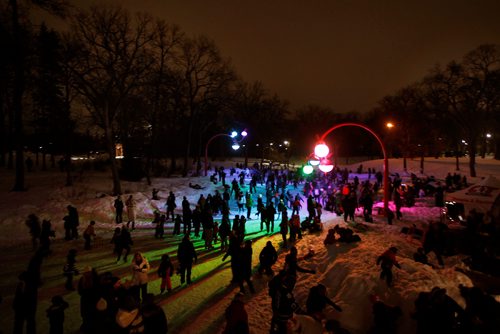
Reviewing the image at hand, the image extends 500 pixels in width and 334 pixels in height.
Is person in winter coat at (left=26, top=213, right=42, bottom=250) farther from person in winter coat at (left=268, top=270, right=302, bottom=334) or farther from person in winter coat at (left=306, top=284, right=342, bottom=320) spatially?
person in winter coat at (left=306, top=284, right=342, bottom=320)

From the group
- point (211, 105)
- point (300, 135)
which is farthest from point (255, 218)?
point (300, 135)

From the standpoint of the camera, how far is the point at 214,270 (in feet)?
36.1

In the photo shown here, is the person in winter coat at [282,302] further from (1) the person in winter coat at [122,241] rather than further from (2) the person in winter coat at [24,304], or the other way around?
(1) the person in winter coat at [122,241]

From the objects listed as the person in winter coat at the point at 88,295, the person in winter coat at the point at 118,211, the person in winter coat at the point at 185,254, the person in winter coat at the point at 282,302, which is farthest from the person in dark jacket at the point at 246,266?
the person in winter coat at the point at 118,211

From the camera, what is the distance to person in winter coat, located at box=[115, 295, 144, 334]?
17.5 ft

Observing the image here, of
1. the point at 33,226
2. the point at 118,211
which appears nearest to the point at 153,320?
the point at 33,226

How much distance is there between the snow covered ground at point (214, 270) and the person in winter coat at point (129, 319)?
2154 mm

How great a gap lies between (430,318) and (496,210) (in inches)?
460

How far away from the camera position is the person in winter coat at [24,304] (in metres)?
6.67

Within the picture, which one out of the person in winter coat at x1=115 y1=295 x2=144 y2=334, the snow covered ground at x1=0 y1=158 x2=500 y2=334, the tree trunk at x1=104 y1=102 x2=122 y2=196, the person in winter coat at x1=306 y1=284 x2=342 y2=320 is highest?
the tree trunk at x1=104 y1=102 x2=122 y2=196

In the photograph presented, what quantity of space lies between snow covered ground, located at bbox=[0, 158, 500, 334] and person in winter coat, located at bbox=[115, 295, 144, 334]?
2.15 m

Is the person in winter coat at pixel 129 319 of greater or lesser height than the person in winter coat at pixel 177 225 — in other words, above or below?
above

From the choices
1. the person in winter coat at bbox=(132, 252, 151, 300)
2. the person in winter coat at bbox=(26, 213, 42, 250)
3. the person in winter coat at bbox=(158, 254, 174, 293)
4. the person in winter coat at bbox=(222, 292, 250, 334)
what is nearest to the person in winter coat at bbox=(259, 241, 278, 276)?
the person in winter coat at bbox=(158, 254, 174, 293)

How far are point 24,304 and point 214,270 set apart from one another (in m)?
5.42
